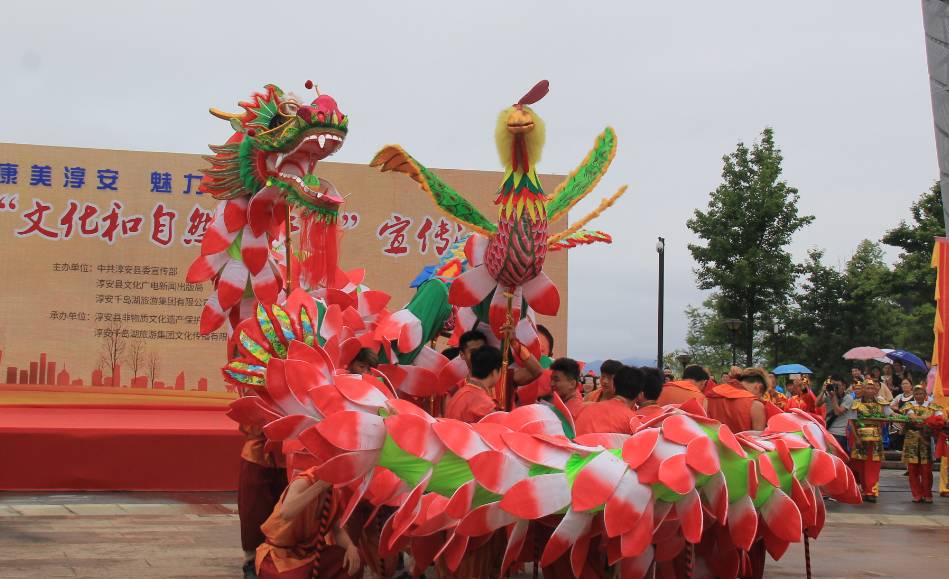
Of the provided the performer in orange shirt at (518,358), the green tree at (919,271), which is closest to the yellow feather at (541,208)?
the performer in orange shirt at (518,358)

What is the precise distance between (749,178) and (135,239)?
11.9m

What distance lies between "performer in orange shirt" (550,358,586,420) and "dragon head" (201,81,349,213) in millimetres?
1633

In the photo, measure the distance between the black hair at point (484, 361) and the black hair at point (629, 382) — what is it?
615 millimetres

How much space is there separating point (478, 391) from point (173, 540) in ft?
9.88

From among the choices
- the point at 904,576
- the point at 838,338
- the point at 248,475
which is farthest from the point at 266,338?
the point at 838,338

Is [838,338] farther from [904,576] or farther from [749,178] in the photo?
[904,576]

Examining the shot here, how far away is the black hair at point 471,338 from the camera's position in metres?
6.12

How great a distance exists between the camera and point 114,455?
10.3 m

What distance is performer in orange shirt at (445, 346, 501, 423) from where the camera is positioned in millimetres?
5324

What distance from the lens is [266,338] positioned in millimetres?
5246

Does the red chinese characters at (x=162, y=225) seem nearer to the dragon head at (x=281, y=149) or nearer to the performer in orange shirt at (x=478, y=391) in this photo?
the dragon head at (x=281, y=149)

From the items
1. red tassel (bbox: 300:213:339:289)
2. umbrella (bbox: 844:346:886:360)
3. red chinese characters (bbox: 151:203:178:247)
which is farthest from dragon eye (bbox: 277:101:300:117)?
umbrella (bbox: 844:346:886:360)

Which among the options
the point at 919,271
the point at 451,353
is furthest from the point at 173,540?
the point at 919,271

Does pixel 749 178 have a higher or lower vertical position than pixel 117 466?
higher
